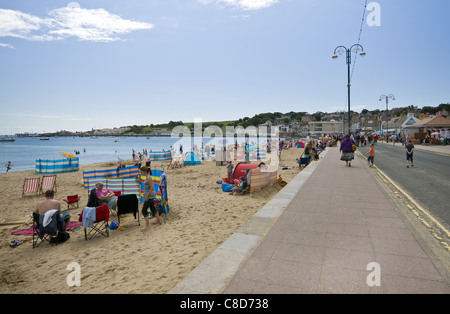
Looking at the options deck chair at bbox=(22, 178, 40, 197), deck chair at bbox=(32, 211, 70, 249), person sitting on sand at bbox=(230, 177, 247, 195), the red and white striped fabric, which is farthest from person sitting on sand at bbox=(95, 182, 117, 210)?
deck chair at bbox=(22, 178, 40, 197)

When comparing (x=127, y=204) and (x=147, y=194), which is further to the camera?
(x=127, y=204)

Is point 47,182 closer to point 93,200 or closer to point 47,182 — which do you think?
point 47,182

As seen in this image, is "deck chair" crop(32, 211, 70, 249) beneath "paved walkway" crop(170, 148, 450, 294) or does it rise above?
beneath

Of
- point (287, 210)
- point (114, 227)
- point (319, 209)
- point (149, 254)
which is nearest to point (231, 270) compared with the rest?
point (149, 254)

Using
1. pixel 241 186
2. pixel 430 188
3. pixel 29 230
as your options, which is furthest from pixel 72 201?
pixel 430 188

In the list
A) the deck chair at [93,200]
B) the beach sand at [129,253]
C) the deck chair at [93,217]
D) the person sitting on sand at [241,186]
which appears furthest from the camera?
the person sitting on sand at [241,186]

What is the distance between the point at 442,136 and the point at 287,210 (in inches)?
1549

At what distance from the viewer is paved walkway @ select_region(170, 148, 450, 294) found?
318 cm

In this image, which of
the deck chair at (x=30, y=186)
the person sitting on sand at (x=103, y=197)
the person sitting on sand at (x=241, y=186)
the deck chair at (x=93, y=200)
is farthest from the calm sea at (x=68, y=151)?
the deck chair at (x=93, y=200)

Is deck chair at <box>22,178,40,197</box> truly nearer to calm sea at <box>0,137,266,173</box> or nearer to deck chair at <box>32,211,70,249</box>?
deck chair at <box>32,211,70,249</box>

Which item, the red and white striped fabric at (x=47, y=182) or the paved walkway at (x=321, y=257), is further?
the red and white striped fabric at (x=47, y=182)

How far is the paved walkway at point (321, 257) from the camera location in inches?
125

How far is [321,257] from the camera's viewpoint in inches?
155

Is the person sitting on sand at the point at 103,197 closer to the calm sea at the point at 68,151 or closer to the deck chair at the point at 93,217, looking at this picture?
the deck chair at the point at 93,217
